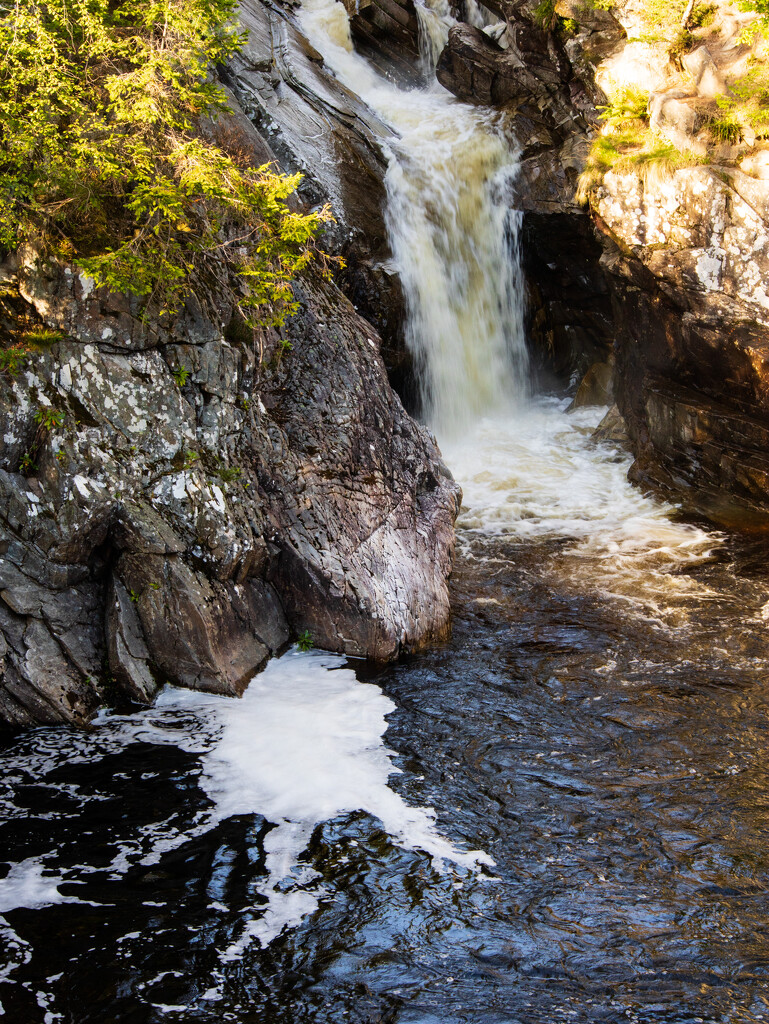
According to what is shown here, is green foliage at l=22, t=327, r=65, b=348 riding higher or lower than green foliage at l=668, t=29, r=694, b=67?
lower

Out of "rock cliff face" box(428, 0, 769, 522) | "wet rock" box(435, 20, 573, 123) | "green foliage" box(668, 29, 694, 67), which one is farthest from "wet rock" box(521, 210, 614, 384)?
"green foliage" box(668, 29, 694, 67)

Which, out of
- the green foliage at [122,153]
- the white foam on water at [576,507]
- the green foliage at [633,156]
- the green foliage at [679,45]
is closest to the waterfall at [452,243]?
the white foam on water at [576,507]

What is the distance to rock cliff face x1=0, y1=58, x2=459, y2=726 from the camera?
298 inches

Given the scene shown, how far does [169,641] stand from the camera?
809 centimetres

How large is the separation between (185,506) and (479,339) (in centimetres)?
1018

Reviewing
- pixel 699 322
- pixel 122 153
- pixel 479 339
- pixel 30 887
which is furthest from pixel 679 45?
pixel 30 887

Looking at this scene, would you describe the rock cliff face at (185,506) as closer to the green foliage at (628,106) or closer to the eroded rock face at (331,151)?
the eroded rock face at (331,151)

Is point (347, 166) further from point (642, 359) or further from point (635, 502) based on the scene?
point (635, 502)

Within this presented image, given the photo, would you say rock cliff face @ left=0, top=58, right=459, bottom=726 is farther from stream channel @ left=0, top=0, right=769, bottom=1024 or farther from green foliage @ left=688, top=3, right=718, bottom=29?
green foliage @ left=688, top=3, right=718, bottom=29

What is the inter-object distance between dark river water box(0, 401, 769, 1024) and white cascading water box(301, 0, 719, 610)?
4.11m

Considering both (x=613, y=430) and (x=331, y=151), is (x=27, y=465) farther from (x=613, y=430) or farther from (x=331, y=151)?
(x=613, y=430)

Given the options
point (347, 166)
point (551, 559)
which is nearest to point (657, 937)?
point (551, 559)

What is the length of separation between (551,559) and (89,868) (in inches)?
310

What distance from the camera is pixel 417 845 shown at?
6.25 metres
